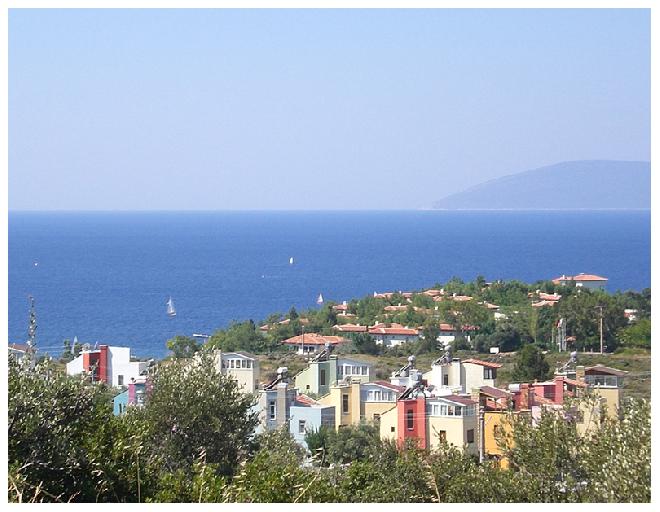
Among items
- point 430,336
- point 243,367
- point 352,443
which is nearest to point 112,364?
point 243,367

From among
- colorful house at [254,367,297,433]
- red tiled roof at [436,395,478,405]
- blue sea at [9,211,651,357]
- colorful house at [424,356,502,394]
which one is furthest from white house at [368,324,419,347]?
red tiled roof at [436,395,478,405]

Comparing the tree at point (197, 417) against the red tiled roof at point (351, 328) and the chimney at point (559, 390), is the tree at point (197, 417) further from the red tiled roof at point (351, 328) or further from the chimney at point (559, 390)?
the red tiled roof at point (351, 328)

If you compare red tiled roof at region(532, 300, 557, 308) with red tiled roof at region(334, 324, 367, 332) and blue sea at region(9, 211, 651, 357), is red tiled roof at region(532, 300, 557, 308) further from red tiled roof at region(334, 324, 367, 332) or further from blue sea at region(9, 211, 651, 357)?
blue sea at region(9, 211, 651, 357)

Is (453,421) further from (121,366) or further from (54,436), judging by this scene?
(54,436)

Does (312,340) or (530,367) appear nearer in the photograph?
(530,367)

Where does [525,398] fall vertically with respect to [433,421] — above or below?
above

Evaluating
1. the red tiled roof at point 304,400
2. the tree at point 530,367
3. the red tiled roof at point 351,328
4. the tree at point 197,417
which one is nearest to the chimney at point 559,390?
the red tiled roof at point 304,400

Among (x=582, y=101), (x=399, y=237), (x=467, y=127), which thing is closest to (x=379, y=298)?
(x=467, y=127)
